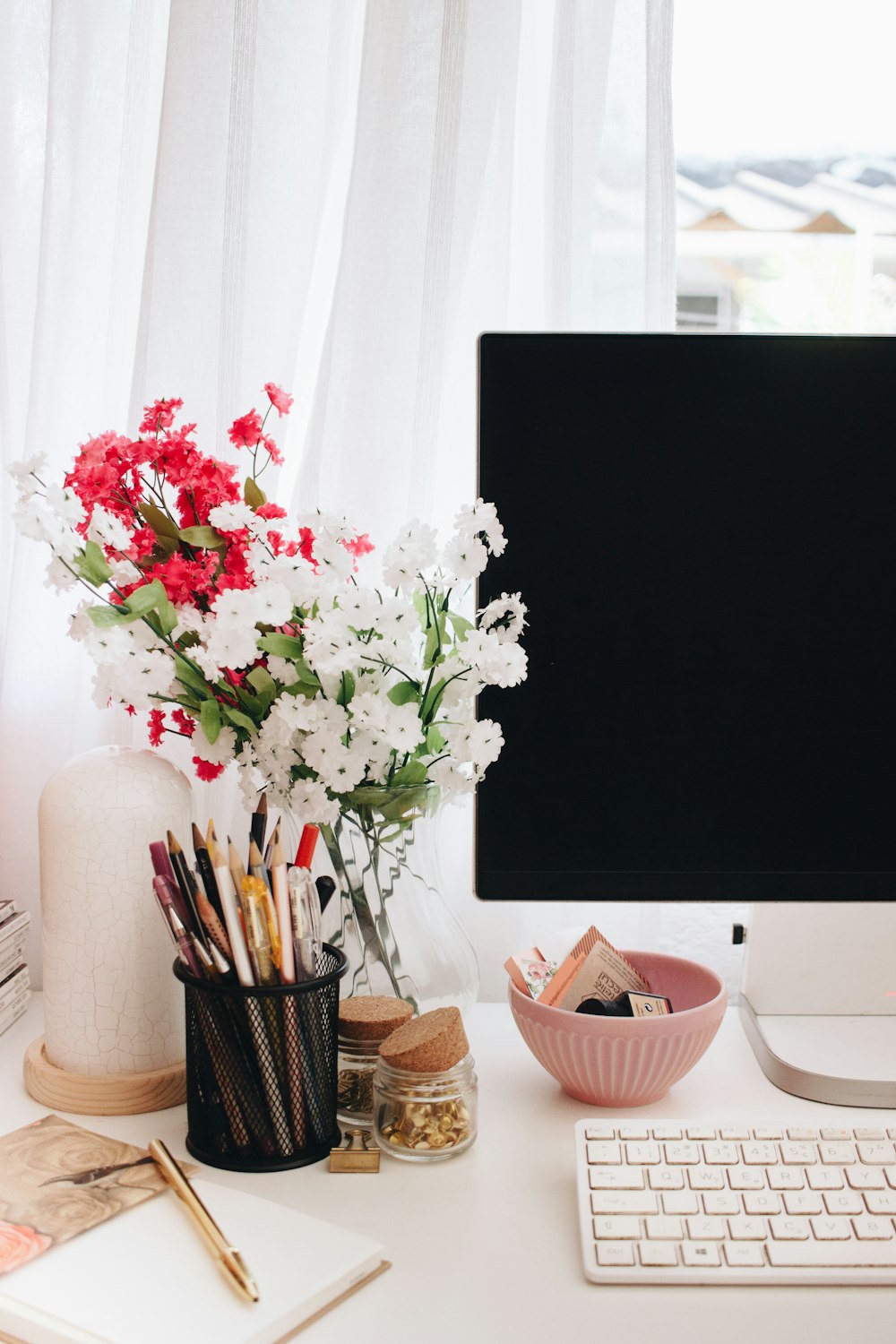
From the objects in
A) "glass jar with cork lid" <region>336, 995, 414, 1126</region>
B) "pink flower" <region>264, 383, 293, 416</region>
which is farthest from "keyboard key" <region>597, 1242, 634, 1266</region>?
"pink flower" <region>264, 383, 293, 416</region>

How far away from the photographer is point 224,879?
2.08ft

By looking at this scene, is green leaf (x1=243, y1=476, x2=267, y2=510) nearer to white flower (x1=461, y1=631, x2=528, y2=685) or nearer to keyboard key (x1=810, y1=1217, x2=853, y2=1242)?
white flower (x1=461, y1=631, x2=528, y2=685)

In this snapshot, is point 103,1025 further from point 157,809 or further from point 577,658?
point 577,658

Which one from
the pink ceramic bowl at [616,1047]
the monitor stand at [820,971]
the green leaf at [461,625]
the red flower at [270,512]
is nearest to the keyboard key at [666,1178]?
the pink ceramic bowl at [616,1047]

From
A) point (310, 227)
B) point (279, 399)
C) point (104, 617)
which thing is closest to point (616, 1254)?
point (104, 617)

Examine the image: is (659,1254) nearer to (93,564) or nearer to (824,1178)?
(824,1178)

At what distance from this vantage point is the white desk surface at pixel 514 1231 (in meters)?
0.50

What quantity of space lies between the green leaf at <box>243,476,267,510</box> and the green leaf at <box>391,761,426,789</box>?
20 cm

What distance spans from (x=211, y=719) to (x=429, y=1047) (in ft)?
0.76

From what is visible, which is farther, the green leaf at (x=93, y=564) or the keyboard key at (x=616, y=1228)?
the green leaf at (x=93, y=564)

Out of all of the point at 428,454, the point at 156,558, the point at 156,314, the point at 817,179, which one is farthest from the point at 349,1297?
the point at 817,179

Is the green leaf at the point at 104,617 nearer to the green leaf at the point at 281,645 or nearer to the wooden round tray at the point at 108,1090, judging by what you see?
the green leaf at the point at 281,645

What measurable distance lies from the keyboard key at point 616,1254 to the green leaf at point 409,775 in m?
0.29

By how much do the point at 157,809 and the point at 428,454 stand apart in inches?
14.8
